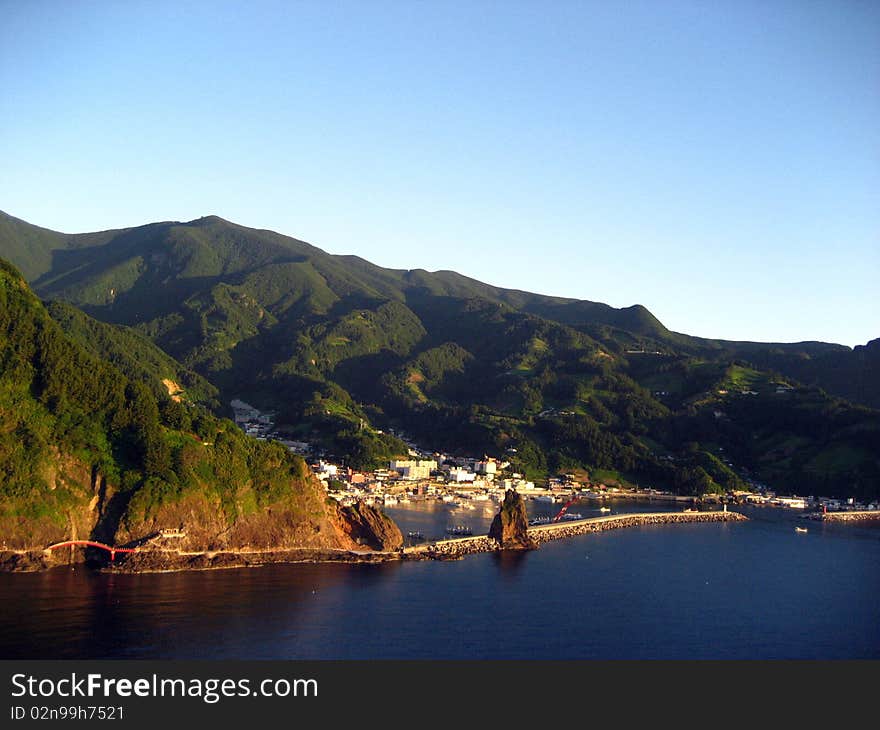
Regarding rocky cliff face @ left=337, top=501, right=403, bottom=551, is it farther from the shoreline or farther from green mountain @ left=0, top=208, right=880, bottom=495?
green mountain @ left=0, top=208, right=880, bottom=495

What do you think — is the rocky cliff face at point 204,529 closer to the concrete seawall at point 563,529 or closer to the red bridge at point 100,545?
the red bridge at point 100,545

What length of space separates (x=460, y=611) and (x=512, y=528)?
871 inches

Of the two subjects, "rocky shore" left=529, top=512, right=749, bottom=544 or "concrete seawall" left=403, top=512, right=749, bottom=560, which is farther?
"rocky shore" left=529, top=512, right=749, bottom=544

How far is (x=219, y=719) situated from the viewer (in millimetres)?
25625

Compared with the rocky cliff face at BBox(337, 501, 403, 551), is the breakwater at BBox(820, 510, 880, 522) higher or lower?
lower

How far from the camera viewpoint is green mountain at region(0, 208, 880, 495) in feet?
385

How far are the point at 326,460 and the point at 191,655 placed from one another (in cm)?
7036

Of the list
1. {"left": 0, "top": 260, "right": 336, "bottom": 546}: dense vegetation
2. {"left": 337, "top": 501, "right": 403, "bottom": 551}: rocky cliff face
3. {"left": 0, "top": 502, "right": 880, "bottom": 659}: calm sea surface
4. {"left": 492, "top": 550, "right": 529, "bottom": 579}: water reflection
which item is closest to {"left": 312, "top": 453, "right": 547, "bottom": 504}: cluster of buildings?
{"left": 492, "top": 550, "right": 529, "bottom": 579}: water reflection

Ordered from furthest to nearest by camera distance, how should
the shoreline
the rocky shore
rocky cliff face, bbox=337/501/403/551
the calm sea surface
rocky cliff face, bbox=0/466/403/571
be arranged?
the rocky shore → rocky cliff face, bbox=337/501/403/551 → rocky cliff face, bbox=0/466/403/571 → the shoreline → the calm sea surface

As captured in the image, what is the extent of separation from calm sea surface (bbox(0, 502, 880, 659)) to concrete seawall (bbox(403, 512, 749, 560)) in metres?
1.71

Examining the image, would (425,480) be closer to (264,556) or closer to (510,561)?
(510,561)

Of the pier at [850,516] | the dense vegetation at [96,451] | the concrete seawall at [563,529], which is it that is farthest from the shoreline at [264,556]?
the pier at [850,516]

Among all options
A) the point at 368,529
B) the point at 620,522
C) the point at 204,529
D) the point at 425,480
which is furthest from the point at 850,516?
the point at 204,529

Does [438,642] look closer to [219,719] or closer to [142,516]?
[219,719]
